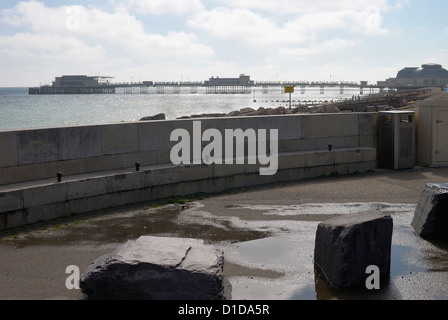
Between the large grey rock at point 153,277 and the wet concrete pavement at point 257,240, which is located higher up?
the large grey rock at point 153,277

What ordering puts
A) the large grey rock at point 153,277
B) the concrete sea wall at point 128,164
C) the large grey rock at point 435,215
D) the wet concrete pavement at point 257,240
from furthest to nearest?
the concrete sea wall at point 128,164
the large grey rock at point 435,215
the wet concrete pavement at point 257,240
the large grey rock at point 153,277

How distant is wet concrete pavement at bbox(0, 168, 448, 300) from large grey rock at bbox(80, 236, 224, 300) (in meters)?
0.44

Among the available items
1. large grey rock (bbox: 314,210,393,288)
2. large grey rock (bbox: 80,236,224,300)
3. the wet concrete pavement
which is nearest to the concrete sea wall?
the wet concrete pavement

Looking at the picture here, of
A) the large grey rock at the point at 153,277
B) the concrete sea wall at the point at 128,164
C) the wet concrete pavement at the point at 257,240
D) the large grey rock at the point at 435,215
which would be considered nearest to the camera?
the large grey rock at the point at 153,277

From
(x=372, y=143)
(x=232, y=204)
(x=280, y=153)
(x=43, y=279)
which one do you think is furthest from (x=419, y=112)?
(x=43, y=279)

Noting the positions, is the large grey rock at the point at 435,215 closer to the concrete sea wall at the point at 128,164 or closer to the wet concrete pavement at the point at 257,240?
the wet concrete pavement at the point at 257,240

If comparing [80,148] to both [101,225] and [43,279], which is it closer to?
[101,225]

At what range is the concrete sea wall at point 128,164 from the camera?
29.6ft

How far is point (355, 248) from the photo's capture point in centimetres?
600

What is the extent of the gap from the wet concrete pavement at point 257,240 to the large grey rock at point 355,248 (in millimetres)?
141

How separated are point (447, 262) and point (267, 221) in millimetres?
2917

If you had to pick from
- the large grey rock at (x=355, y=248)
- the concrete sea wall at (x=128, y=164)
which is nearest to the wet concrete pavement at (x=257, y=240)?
the large grey rock at (x=355, y=248)

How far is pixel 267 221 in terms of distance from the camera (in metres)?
8.77

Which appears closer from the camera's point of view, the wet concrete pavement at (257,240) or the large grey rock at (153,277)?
the large grey rock at (153,277)
